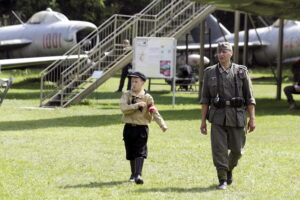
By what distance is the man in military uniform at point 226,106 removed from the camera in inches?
341

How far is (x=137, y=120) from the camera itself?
29.6 feet

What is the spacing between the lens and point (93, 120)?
17.5 metres

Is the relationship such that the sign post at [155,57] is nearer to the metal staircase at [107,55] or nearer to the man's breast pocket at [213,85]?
the metal staircase at [107,55]

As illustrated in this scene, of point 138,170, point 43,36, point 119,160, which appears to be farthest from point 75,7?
point 138,170

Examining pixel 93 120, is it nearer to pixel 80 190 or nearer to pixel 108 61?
pixel 108 61

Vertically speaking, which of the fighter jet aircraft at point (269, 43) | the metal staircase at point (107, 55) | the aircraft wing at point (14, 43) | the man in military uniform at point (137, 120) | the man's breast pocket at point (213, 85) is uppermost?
the man's breast pocket at point (213, 85)

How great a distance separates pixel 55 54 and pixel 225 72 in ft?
84.7

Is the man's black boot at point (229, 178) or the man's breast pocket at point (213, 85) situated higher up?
the man's breast pocket at point (213, 85)

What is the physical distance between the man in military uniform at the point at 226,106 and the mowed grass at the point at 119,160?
0.48m

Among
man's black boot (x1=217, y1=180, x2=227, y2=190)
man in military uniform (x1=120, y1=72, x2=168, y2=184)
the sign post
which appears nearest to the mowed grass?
man's black boot (x1=217, y1=180, x2=227, y2=190)

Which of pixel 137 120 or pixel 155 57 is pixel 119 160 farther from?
pixel 155 57

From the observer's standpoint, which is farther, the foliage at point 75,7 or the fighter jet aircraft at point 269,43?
the foliage at point 75,7

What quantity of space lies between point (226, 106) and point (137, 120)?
4.11ft

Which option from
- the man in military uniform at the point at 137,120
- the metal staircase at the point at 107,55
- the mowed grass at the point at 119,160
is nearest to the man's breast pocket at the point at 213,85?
the man in military uniform at the point at 137,120
